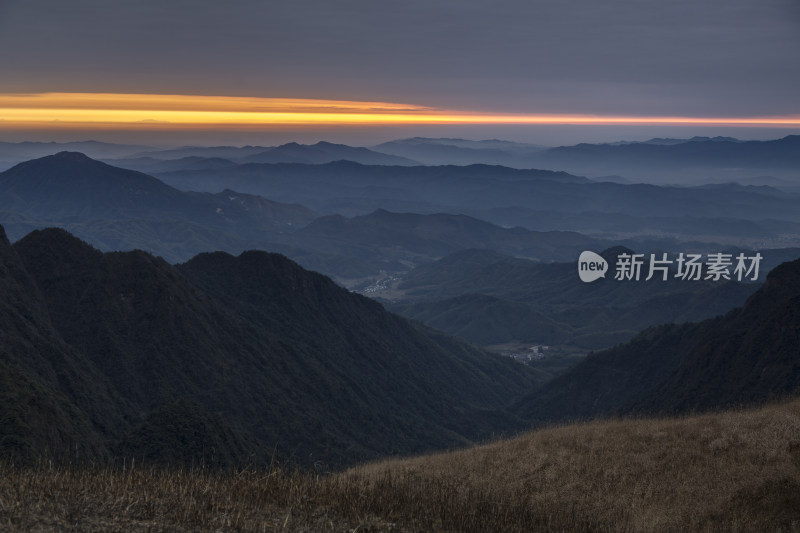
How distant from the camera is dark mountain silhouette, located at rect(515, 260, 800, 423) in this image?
2650 inches

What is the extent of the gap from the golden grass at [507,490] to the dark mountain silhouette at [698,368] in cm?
1755

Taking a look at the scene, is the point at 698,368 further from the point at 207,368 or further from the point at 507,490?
the point at 507,490

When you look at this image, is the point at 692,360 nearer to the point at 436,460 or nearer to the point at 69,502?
the point at 436,460

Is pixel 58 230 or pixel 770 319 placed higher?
pixel 58 230

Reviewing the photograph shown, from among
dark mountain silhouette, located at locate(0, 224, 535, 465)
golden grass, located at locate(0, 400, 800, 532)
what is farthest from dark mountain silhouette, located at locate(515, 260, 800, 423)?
golden grass, located at locate(0, 400, 800, 532)

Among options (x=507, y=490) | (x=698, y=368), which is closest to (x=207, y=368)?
(x=698, y=368)

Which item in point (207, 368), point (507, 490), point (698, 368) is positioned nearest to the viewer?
point (507, 490)

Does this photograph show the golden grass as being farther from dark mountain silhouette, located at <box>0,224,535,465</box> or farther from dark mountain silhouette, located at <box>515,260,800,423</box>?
dark mountain silhouette, located at <box>0,224,535,465</box>

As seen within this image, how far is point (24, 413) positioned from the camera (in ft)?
126

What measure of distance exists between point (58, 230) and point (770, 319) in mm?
88497

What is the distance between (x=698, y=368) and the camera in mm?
80688

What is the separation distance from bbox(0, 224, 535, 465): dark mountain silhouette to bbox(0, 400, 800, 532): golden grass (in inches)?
800

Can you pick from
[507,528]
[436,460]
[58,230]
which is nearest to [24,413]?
[436,460]

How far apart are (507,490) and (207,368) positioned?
6361cm
